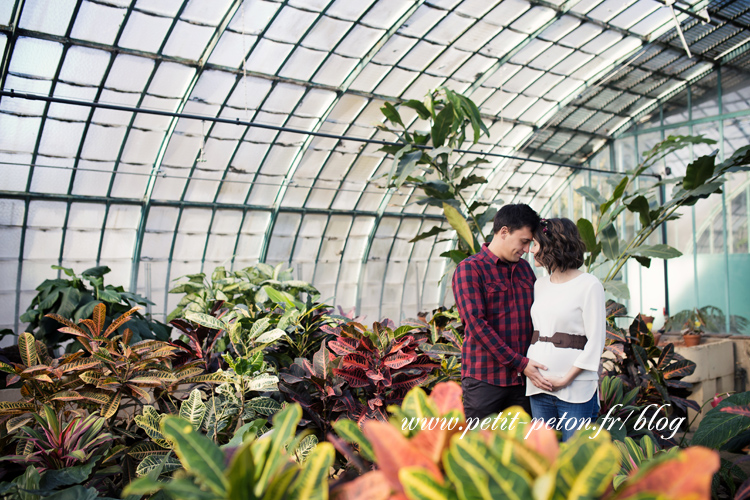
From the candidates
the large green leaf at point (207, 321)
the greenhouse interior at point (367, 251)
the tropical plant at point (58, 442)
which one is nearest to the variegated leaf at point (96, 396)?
the greenhouse interior at point (367, 251)

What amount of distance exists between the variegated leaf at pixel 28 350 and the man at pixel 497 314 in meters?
1.58

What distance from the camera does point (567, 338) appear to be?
2.16 m

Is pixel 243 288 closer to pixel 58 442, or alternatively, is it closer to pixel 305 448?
pixel 58 442

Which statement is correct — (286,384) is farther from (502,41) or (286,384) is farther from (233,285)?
(502,41)

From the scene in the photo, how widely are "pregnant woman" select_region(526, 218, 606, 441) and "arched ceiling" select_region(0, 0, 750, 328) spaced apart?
579cm

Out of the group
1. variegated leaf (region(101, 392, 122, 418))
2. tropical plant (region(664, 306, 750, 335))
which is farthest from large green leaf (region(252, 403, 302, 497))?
tropical plant (region(664, 306, 750, 335))

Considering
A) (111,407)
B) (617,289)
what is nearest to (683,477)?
(111,407)

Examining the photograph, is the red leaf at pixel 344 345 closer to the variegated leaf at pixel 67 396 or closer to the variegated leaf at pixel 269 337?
the variegated leaf at pixel 269 337

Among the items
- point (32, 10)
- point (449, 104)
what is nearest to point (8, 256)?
point (32, 10)

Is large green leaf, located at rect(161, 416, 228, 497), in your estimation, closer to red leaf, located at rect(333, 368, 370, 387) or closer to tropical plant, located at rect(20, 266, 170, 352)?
red leaf, located at rect(333, 368, 370, 387)

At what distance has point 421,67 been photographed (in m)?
11.6

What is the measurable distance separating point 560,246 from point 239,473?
193 cm

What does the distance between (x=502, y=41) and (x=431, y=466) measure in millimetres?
12274

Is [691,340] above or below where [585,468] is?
below
